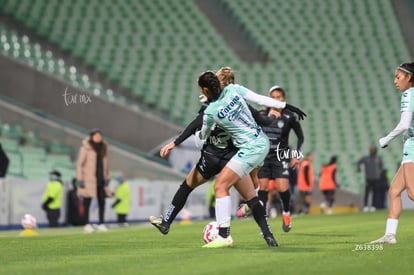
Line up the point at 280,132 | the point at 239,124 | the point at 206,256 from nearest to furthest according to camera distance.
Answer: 1. the point at 206,256
2. the point at 239,124
3. the point at 280,132

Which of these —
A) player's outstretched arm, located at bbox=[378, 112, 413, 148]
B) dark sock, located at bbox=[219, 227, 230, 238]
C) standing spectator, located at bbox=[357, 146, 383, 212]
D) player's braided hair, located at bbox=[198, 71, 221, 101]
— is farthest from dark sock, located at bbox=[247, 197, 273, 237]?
standing spectator, located at bbox=[357, 146, 383, 212]

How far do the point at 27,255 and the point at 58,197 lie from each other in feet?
38.3

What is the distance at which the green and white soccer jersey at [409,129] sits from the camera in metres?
12.0

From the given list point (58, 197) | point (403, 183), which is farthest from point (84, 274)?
point (58, 197)

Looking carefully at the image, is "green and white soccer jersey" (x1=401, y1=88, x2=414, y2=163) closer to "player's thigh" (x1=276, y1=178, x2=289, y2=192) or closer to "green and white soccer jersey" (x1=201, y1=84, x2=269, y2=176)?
"green and white soccer jersey" (x1=201, y1=84, x2=269, y2=176)

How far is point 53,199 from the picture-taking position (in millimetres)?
23625

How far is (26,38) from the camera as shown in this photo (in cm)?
3481

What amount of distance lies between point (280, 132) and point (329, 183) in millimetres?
14823

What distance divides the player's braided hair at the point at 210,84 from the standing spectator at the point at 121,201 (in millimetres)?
14139

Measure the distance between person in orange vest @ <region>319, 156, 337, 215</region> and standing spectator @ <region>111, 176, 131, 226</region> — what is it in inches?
329

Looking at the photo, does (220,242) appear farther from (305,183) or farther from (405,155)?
(305,183)

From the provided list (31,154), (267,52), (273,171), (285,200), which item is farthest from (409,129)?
(267,52)

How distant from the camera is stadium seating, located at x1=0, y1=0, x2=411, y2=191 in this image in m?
36.5

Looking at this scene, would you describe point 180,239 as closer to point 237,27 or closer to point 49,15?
point 49,15
